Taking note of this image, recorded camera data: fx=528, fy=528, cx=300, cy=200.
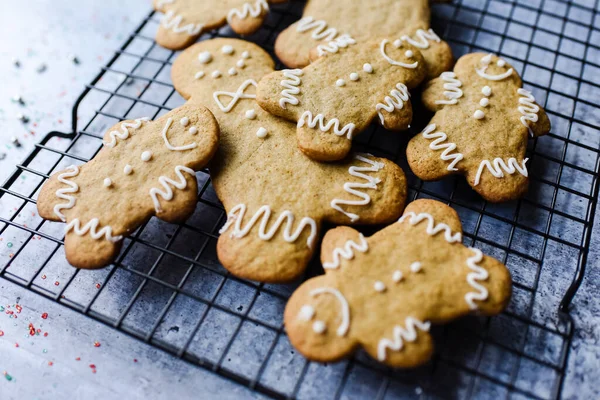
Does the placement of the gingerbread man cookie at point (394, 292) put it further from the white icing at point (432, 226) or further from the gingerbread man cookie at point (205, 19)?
the gingerbread man cookie at point (205, 19)

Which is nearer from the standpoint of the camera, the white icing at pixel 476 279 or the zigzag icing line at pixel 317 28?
the white icing at pixel 476 279

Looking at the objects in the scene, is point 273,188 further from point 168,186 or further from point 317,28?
point 317,28

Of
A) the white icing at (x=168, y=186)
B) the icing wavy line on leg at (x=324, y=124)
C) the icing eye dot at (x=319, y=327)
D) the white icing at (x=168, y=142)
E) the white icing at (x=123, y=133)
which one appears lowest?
the icing eye dot at (x=319, y=327)

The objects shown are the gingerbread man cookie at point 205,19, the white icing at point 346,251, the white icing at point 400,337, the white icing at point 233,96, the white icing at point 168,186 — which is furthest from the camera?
the gingerbread man cookie at point 205,19

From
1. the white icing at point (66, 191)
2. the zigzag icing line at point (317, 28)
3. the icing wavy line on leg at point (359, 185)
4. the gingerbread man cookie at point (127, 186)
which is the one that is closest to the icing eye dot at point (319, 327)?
the icing wavy line on leg at point (359, 185)

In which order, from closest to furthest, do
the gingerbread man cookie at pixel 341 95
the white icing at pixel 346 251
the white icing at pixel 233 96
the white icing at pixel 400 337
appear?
1. the white icing at pixel 400 337
2. the white icing at pixel 346 251
3. the gingerbread man cookie at pixel 341 95
4. the white icing at pixel 233 96

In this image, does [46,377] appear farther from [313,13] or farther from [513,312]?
[313,13]

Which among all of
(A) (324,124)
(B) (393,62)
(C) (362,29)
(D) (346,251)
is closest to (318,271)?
(D) (346,251)

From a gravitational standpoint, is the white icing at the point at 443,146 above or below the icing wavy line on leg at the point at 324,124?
below
